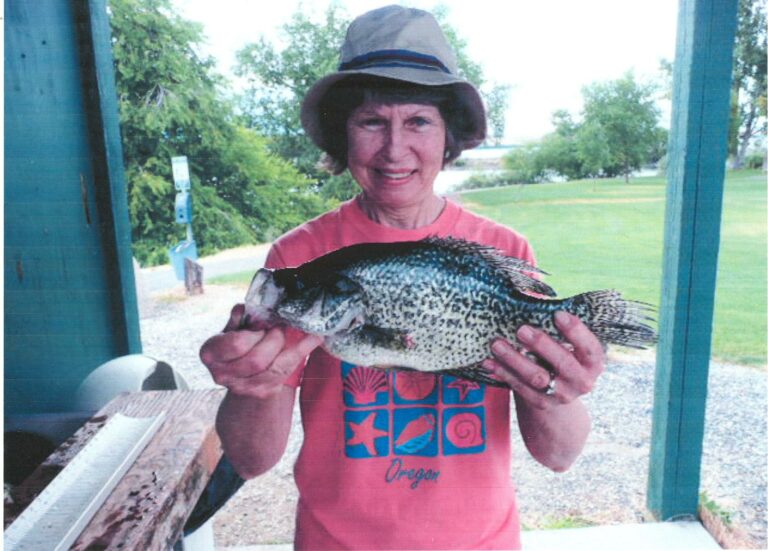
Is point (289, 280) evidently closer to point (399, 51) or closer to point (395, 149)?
point (395, 149)

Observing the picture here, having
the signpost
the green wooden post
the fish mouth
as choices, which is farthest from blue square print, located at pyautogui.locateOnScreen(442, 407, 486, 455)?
the green wooden post

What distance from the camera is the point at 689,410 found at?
1946mm

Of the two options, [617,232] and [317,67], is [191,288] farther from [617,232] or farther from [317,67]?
[617,232]

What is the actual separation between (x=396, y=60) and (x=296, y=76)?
14.5 inches

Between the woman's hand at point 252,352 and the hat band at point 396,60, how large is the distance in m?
0.49

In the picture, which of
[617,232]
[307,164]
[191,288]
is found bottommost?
[191,288]

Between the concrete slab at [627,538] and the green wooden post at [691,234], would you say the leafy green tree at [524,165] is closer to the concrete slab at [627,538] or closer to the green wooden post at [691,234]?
the green wooden post at [691,234]

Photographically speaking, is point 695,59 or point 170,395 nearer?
point 170,395

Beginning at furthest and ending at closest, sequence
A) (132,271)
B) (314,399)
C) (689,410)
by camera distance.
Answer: (132,271), (689,410), (314,399)

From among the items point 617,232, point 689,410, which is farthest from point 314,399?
point 689,410

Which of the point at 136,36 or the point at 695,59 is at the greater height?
the point at 136,36

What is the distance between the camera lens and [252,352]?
81cm

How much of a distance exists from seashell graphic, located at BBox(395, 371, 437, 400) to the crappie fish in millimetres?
195

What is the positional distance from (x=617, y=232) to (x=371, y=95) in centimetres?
94
